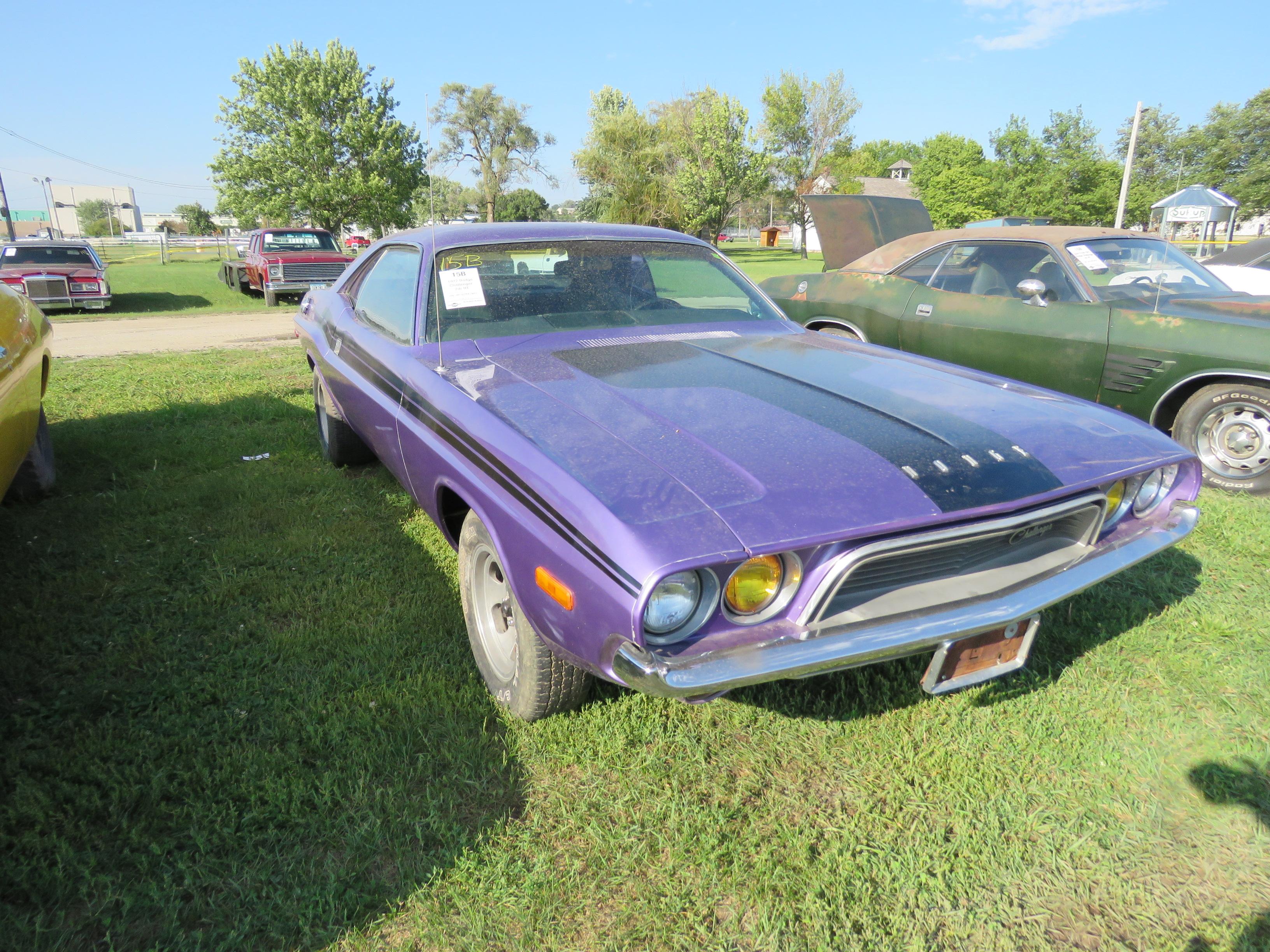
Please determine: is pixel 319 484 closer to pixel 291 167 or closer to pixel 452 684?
pixel 452 684

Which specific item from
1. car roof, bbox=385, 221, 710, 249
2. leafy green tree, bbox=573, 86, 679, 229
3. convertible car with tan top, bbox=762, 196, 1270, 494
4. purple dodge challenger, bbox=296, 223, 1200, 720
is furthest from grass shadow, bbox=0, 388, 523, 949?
leafy green tree, bbox=573, 86, 679, 229

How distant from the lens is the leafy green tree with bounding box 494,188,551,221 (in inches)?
2475

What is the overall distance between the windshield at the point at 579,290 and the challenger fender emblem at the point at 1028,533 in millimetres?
1626

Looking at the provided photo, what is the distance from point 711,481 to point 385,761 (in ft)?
4.09

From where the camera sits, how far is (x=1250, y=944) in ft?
5.41

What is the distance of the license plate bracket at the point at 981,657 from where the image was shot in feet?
6.21

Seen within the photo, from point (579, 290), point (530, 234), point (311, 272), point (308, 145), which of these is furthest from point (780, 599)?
point (308, 145)

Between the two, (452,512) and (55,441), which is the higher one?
(452,512)

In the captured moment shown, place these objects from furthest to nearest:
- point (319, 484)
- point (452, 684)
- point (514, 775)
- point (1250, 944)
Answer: point (319, 484) → point (452, 684) → point (514, 775) → point (1250, 944)

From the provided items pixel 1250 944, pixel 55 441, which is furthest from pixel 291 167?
pixel 1250 944

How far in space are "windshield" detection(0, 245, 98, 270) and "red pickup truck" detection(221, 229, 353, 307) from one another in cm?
283

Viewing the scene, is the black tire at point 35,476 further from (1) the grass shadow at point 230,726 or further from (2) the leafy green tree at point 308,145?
(2) the leafy green tree at point 308,145

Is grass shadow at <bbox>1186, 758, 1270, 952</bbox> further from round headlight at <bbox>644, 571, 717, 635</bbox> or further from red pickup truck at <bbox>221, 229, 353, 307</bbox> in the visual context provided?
red pickup truck at <bbox>221, 229, 353, 307</bbox>

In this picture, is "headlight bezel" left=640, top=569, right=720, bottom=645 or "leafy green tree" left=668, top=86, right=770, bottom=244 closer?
"headlight bezel" left=640, top=569, right=720, bottom=645
